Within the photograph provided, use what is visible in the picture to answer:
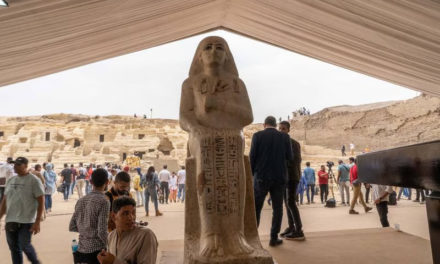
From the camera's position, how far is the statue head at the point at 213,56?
9.55 feet

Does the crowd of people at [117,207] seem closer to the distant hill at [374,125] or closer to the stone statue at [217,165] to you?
the stone statue at [217,165]

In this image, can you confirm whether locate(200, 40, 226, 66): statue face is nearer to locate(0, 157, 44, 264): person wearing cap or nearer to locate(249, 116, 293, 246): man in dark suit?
locate(249, 116, 293, 246): man in dark suit

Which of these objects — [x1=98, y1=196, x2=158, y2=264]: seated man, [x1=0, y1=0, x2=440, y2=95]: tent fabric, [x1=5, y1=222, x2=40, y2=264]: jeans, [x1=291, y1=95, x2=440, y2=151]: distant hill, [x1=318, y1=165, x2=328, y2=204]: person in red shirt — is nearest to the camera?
[x1=98, y1=196, x2=158, y2=264]: seated man

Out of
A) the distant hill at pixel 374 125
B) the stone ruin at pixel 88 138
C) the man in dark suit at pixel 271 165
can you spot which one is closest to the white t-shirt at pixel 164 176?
the man in dark suit at pixel 271 165

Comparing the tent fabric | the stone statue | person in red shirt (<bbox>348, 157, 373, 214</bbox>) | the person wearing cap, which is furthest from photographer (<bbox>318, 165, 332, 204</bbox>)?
the person wearing cap

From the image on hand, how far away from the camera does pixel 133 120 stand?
128 ft

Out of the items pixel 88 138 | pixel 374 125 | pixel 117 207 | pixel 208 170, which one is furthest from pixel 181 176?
pixel 374 125

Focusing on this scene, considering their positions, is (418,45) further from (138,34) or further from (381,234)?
(138,34)

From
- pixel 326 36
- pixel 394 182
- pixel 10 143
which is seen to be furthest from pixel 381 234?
pixel 10 143

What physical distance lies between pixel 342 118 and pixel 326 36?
35.7m

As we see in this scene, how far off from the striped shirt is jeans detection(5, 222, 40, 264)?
1.41 metres

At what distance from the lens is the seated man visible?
6.21ft

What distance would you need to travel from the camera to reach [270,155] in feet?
12.0

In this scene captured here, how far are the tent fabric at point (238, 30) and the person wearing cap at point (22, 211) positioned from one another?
66.3 inches
